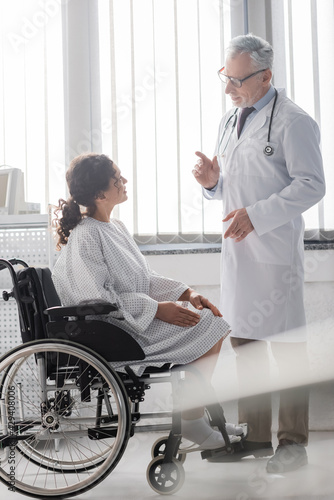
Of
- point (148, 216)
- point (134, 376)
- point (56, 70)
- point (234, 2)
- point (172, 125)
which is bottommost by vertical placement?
point (134, 376)

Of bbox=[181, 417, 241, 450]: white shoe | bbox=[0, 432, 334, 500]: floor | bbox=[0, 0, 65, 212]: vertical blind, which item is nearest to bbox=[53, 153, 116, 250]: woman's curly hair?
bbox=[181, 417, 241, 450]: white shoe

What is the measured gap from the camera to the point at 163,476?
186 centimetres

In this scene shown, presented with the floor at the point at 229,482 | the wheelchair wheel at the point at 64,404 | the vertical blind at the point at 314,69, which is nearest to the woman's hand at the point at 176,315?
the wheelchair wheel at the point at 64,404

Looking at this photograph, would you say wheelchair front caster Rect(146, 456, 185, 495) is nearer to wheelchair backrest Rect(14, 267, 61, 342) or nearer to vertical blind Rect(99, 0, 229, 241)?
wheelchair backrest Rect(14, 267, 61, 342)

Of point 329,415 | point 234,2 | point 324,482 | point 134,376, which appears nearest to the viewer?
point 134,376

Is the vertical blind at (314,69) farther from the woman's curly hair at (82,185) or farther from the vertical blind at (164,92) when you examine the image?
the woman's curly hair at (82,185)

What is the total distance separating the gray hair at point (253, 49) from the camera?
2.10m

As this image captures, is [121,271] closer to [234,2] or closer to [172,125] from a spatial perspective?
[172,125]

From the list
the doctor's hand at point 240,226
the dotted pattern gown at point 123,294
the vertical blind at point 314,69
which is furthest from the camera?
the vertical blind at point 314,69

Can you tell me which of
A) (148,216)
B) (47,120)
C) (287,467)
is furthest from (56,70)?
(287,467)

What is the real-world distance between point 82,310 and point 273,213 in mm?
737

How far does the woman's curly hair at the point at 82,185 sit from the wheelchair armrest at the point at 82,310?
341 millimetres

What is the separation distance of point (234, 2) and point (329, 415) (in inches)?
78.7

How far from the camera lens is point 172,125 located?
286 centimetres
